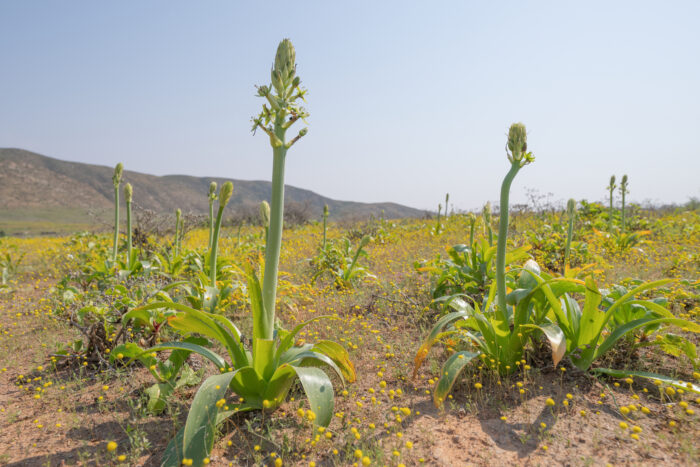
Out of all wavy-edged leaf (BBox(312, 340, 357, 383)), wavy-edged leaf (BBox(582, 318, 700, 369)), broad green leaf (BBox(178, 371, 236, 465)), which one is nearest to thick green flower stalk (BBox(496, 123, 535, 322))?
wavy-edged leaf (BBox(582, 318, 700, 369))

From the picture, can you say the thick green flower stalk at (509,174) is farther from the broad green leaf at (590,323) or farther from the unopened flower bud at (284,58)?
the unopened flower bud at (284,58)

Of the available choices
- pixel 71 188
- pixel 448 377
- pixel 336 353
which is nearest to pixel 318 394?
pixel 336 353

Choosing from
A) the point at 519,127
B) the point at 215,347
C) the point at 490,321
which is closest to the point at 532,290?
the point at 490,321

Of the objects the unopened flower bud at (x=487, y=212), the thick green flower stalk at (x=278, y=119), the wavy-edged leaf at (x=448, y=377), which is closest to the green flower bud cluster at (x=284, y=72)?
the thick green flower stalk at (x=278, y=119)

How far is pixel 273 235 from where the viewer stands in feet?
6.98

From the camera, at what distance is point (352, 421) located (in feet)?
7.21

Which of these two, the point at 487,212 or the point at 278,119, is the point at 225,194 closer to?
the point at 278,119

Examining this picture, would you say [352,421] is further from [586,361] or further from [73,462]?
[586,361]

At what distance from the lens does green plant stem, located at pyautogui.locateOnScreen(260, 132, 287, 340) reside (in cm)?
211

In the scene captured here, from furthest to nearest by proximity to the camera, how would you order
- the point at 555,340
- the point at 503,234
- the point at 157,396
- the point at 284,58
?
the point at 503,234, the point at 157,396, the point at 555,340, the point at 284,58

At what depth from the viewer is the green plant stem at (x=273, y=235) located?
2105 mm

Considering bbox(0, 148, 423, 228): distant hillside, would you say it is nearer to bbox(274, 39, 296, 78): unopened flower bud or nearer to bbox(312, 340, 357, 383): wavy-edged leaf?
bbox(312, 340, 357, 383): wavy-edged leaf

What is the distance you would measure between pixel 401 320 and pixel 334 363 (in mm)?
1970

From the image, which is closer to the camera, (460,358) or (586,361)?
(460,358)
